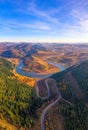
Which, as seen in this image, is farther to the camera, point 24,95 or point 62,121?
point 24,95

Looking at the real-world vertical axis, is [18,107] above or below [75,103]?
above

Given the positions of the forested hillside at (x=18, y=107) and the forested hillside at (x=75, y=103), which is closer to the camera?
the forested hillside at (x=18, y=107)

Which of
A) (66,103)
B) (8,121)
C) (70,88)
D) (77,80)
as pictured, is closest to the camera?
(8,121)

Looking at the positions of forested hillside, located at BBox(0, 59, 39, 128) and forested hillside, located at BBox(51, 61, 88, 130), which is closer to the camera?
forested hillside, located at BBox(0, 59, 39, 128)

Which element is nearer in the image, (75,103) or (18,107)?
(18,107)

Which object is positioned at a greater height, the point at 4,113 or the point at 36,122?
the point at 4,113

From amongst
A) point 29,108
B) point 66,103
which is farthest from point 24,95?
point 66,103

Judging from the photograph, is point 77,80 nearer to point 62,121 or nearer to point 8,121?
point 62,121

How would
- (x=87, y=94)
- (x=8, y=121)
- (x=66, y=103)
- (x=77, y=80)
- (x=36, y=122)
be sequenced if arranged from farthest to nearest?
1. (x=77, y=80)
2. (x=87, y=94)
3. (x=66, y=103)
4. (x=36, y=122)
5. (x=8, y=121)

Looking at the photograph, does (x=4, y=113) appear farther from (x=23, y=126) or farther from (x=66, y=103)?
(x=66, y=103)

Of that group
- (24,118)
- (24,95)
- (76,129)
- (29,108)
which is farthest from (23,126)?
(24,95)
